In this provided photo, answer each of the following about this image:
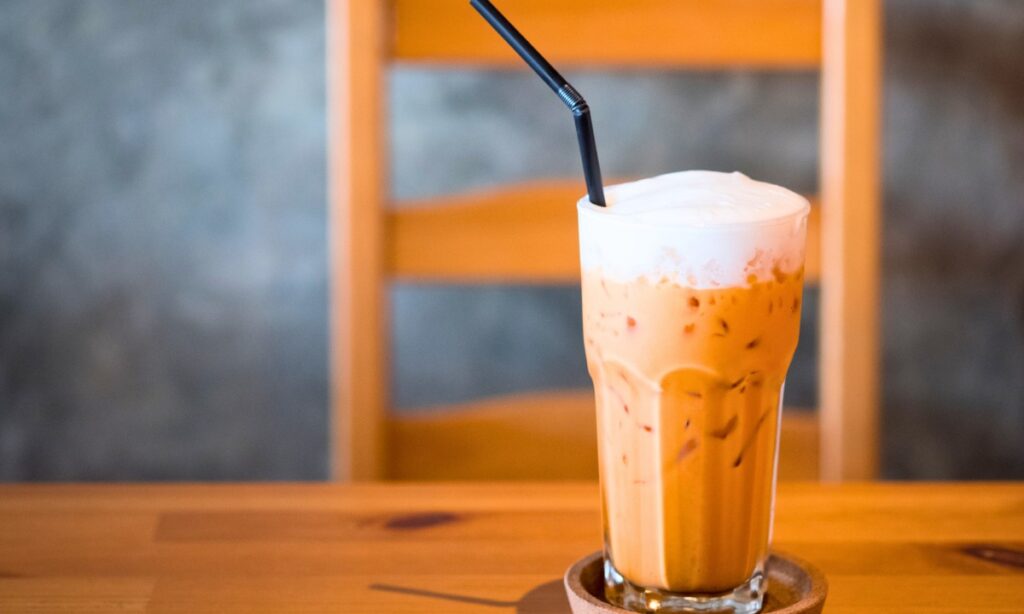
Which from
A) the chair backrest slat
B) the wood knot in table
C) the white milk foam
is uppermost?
the chair backrest slat

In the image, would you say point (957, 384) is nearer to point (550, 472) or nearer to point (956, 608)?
point (550, 472)

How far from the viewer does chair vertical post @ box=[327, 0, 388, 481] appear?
97 cm

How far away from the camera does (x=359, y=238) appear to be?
3.21 feet

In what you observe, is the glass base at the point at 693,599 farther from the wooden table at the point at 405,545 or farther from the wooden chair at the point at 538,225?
the wooden chair at the point at 538,225

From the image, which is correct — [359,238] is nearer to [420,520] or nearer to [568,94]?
[420,520]

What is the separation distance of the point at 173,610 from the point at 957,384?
1.38 m

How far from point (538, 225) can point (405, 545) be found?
1.32ft

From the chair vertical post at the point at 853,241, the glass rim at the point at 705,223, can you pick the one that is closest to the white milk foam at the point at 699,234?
the glass rim at the point at 705,223

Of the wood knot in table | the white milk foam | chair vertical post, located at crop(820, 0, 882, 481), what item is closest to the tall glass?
the white milk foam

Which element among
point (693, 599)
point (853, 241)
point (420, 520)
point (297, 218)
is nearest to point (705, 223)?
point (693, 599)

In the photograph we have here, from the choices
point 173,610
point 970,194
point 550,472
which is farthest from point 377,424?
point 970,194

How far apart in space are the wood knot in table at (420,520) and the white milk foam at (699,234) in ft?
0.77

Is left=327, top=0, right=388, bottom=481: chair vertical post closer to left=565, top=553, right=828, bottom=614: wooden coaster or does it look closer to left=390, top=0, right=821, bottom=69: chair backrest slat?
left=390, top=0, right=821, bottom=69: chair backrest slat

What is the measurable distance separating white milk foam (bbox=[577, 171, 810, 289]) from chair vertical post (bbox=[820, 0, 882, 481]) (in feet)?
1.39
